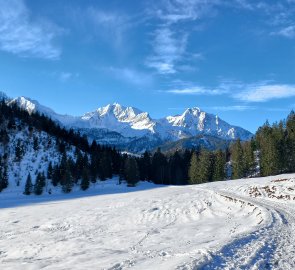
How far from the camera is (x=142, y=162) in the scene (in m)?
146

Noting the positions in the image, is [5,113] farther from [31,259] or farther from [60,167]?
[31,259]

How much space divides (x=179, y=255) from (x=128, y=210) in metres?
26.7

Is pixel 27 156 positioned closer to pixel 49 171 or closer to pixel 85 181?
pixel 49 171

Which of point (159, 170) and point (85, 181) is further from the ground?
point (159, 170)

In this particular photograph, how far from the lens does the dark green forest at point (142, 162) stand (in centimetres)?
10375

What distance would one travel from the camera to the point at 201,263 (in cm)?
1427

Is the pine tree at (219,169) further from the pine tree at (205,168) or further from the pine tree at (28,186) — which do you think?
the pine tree at (28,186)

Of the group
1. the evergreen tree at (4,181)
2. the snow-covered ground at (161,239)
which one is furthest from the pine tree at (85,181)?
the snow-covered ground at (161,239)

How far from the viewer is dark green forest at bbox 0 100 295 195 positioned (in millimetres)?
103750

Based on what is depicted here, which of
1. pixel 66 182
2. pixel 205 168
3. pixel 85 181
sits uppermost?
pixel 205 168

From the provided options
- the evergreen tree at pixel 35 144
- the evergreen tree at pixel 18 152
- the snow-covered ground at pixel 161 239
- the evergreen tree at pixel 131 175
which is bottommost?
the snow-covered ground at pixel 161 239

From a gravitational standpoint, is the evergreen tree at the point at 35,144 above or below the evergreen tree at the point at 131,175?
above

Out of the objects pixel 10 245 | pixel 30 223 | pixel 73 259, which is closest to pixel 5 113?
pixel 30 223

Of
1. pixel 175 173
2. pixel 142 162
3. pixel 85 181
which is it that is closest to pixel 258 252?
pixel 85 181
